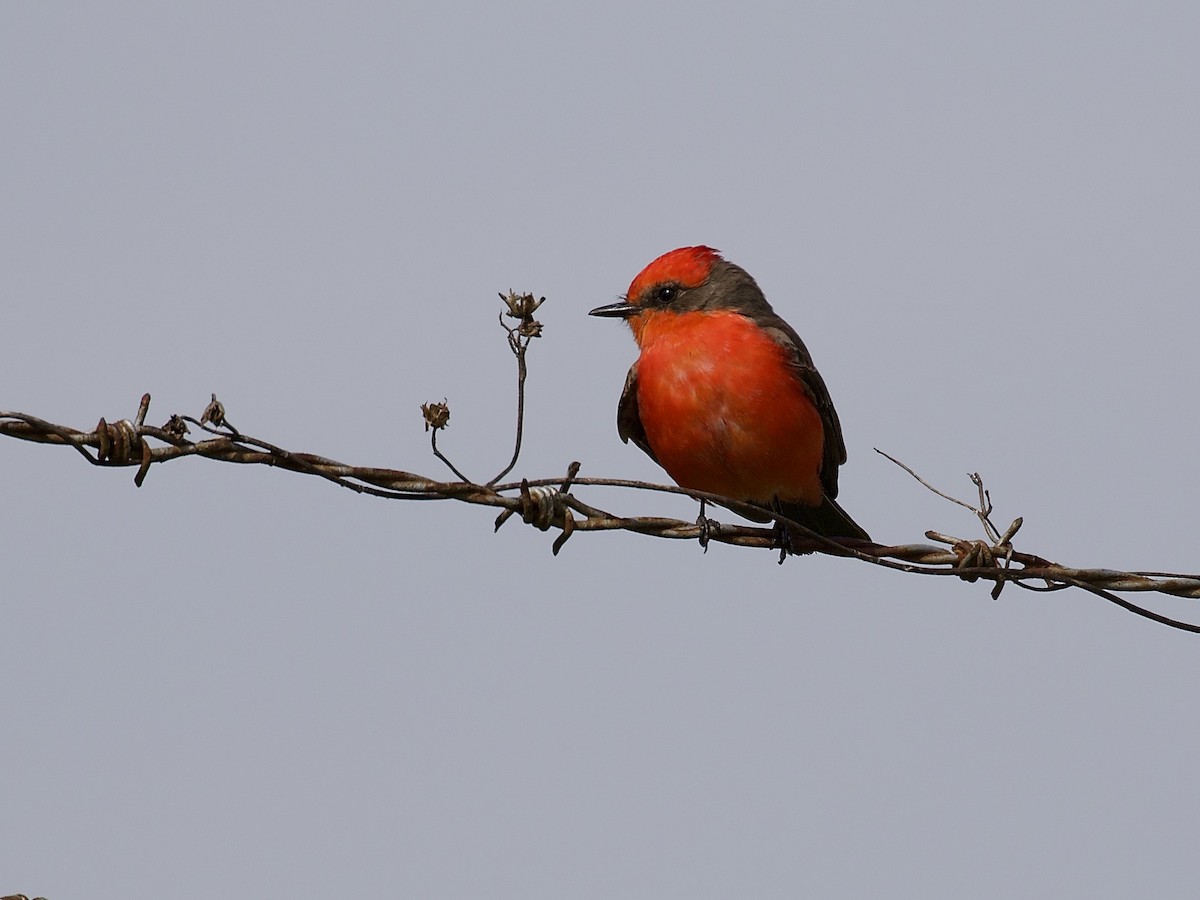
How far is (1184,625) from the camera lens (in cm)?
458

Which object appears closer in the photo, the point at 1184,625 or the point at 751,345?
the point at 1184,625

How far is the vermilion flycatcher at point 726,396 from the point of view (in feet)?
20.3

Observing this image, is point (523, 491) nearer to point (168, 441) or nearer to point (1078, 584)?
point (168, 441)

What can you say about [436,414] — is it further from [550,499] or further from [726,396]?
[726,396]

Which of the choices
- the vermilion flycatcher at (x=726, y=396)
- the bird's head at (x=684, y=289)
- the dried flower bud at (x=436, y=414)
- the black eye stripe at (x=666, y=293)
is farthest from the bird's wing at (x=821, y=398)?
the dried flower bud at (x=436, y=414)

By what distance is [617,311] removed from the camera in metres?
7.11

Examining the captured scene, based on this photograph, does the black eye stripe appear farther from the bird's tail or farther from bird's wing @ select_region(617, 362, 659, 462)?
the bird's tail

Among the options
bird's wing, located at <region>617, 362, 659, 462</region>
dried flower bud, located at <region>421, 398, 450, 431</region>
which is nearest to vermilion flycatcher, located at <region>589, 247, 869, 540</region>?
bird's wing, located at <region>617, 362, 659, 462</region>

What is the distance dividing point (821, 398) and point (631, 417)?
0.83 metres

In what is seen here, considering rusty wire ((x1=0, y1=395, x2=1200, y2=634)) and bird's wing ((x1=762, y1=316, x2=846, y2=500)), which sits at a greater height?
bird's wing ((x1=762, y1=316, x2=846, y2=500))

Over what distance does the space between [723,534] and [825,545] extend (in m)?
0.40

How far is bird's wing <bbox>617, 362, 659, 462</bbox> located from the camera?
6.68 meters

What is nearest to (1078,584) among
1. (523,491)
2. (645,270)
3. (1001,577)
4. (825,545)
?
(1001,577)

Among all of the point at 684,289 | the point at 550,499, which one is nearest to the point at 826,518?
the point at 684,289
